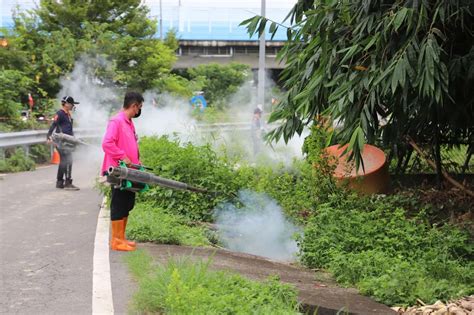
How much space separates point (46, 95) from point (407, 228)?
55.8 ft

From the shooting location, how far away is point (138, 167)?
7773 mm

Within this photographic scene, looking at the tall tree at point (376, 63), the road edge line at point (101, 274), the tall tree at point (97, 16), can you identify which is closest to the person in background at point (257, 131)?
the tall tree at point (97, 16)

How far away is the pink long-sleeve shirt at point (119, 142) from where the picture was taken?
7.54 m

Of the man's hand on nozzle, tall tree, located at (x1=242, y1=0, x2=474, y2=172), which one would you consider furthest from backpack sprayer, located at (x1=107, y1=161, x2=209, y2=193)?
tall tree, located at (x1=242, y1=0, x2=474, y2=172)

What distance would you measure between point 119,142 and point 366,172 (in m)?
4.69

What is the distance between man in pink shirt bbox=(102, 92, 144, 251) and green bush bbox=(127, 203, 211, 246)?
0.44 metres

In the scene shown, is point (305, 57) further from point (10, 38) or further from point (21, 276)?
point (10, 38)

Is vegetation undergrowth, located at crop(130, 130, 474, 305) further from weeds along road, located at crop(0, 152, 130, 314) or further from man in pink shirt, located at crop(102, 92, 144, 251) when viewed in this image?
weeds along road, located at crop(0, 152, 130, 314)

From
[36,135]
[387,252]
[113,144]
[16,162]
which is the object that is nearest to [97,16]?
[36,135]

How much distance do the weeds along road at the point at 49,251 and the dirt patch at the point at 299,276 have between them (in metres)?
0.75

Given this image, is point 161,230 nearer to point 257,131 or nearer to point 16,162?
point 16,162

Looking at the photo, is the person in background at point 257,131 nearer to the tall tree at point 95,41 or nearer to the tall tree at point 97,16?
the tall tree at point 95,41

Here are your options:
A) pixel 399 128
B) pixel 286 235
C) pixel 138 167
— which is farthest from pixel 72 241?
pixel 399 128

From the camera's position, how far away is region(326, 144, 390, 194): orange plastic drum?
10.6 meters
